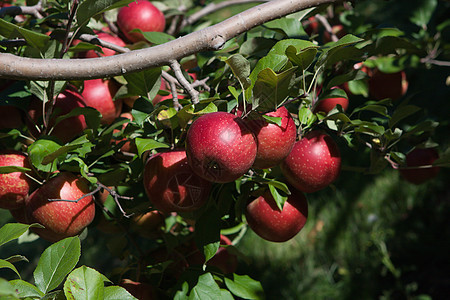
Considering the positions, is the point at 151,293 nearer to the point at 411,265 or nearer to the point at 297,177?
the point at 297,177

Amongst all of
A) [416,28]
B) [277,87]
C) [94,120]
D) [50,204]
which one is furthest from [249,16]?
[416,28]

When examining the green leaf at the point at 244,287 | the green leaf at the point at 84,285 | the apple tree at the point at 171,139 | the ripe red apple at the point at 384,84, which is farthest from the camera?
the ripe red apple at the point at 384,84

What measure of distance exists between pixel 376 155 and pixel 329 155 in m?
0.16

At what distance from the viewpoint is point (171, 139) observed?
882mm

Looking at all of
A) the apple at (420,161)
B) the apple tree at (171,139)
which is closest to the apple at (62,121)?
the apple tree at (171,139)

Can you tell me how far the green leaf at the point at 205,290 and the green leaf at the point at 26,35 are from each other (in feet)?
1.94

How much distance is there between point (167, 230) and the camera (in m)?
1.19

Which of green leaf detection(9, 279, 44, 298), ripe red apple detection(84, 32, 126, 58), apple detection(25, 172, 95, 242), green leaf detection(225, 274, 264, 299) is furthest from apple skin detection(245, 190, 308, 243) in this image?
ripe red apple detection(84, 32, 126, 58)

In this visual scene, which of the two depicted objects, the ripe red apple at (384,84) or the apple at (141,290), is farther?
the ripe red apple at (384,84)

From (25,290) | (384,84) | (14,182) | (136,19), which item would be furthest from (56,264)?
(384,84)

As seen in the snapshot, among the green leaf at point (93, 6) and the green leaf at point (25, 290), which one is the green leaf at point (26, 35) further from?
the green leaf at point (25, 290)

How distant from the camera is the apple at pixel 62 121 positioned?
96 cm

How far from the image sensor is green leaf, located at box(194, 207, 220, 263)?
34.8 inches

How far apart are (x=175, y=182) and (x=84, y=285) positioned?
26 cm
